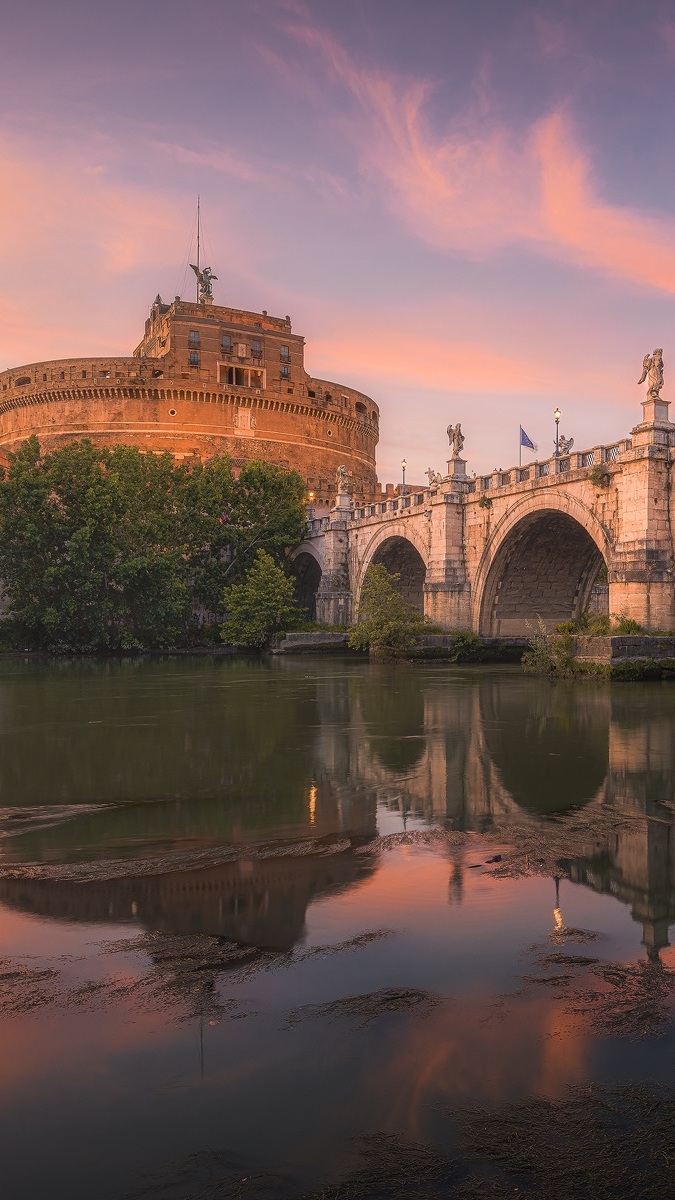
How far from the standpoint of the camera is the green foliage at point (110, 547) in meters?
41.0

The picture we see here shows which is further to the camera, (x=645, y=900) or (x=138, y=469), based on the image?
(x=138, y=469)

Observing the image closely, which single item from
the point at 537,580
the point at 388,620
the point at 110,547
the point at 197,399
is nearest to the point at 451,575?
the point at 537,580

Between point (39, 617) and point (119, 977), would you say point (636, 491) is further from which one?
point (39, 617)

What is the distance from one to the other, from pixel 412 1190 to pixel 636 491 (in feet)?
83.6

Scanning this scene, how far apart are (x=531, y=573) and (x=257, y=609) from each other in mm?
14083

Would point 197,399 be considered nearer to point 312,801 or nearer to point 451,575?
point 451,575

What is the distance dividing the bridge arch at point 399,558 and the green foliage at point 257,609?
4.25 m

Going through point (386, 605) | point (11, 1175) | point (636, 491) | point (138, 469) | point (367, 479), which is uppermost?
point (367, 479)

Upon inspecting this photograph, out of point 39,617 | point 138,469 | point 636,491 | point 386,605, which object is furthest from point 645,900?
point 138,469

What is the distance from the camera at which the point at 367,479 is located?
78938 millimetres

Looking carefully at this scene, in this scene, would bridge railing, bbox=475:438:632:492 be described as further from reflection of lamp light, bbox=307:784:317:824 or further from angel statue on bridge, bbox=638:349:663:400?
reflection of lamp light, bbox=307:784:317:824

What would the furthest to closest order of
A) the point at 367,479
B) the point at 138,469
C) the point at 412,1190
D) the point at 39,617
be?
the point at 367,479
the point at 138,469
the point at 39,617
the point at 412,1190

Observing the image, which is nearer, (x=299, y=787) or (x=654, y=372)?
(x=299, y=787)

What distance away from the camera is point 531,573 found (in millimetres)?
36469
